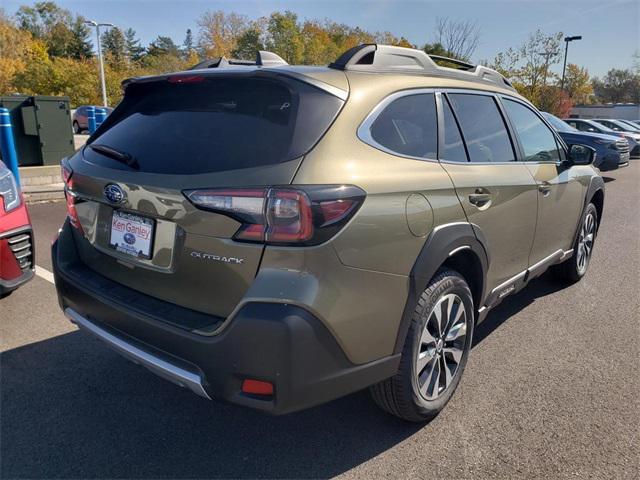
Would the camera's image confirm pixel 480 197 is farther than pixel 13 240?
No

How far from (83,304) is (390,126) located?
1.74 metres

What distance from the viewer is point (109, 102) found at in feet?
125

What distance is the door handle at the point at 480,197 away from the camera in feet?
8.76

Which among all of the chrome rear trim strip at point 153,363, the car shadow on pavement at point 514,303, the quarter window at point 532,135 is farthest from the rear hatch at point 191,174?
the car shadow on pavement at point 514,303

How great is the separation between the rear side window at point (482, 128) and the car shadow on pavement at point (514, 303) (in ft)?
4.31

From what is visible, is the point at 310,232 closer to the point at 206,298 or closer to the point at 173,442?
the point at 206,298

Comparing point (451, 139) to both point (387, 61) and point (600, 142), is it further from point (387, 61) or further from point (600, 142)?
point (600, 142)

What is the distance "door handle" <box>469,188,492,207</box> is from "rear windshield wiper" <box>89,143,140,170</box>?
1711mm

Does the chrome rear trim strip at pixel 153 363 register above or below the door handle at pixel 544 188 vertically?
below

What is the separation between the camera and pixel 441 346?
2619 mm

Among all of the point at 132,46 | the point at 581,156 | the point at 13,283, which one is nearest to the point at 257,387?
the point at 13,283

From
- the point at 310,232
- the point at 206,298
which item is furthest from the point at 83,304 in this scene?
the point at 310,232

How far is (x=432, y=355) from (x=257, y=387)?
105 cm

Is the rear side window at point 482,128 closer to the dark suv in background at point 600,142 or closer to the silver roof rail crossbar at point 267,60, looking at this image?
the silver roof rail crossbar at point 267,60
